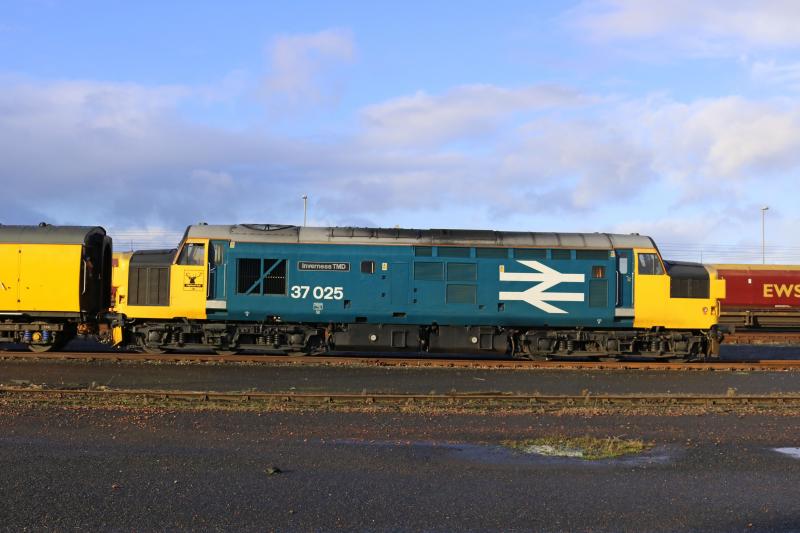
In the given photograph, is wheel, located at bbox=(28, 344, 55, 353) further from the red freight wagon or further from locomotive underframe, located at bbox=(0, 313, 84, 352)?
the red freight wagon

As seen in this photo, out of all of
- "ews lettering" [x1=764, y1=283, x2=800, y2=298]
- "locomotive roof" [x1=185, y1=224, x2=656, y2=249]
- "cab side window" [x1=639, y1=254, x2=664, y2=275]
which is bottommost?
"ews lettering" [x1=764, y1=283, x2=800, y2=298]

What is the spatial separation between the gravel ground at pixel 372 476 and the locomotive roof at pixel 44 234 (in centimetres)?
1057

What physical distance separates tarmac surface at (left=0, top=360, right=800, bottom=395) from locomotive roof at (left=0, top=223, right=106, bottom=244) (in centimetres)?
391

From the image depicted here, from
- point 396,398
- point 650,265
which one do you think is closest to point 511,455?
point 396,398

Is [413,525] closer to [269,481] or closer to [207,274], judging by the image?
[269,481]

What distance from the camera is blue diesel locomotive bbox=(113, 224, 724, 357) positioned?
21719 millimetres

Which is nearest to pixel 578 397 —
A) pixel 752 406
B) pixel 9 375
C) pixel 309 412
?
pixel 752 406

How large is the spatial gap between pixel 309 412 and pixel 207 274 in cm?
915

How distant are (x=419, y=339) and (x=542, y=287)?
3.81 m

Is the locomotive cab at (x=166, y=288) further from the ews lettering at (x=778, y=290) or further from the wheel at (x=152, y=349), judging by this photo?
the ews lettering at (x=778, y=290)

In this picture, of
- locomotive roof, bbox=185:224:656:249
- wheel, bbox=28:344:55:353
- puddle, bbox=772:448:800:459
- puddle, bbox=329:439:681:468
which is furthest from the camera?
wheel, bbox=28:344:55:353

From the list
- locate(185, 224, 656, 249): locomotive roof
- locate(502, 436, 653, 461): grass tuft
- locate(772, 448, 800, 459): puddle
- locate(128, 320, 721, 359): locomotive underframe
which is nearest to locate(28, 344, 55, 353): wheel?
locate(128, 320, 721, 359): locomotive underframe

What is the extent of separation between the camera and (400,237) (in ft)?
72.8

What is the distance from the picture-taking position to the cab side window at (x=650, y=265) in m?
22.1
